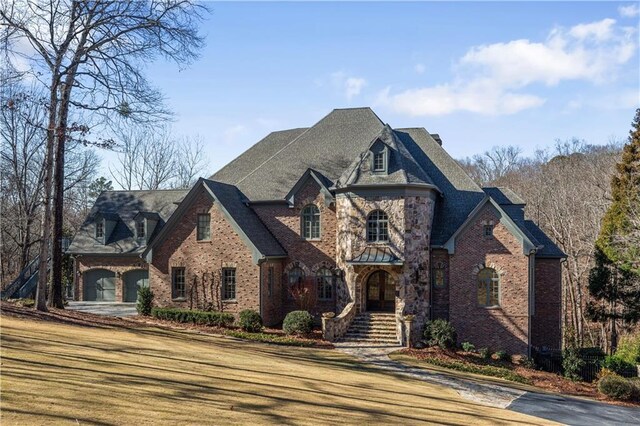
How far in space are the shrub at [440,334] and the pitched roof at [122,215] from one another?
1910 cm

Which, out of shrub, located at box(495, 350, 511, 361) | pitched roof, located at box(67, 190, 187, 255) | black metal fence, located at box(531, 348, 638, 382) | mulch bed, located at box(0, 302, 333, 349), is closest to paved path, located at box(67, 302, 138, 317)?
mulch bed, located at box(0, 302, 333, 349)

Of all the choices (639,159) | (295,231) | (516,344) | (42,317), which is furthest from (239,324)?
(639,159)

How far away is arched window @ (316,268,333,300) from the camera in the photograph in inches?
1160

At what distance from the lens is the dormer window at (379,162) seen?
89.9 feet

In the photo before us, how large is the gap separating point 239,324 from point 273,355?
644 centimetres

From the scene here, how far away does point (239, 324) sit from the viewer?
26.8 m

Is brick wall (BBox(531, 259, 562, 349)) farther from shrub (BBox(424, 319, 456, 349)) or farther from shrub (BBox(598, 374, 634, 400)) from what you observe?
shrub (BBox(598, 374, 634, 400))

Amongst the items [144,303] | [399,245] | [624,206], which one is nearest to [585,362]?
[399,245]

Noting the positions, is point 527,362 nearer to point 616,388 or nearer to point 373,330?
point 616,388

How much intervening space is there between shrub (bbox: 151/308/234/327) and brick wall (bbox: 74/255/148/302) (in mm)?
8707

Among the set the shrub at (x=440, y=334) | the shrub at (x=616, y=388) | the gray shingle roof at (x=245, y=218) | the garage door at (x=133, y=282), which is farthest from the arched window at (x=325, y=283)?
the shrub at (x=616, y=388)

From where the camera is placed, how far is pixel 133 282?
36.1m

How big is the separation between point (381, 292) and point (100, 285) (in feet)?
63.3

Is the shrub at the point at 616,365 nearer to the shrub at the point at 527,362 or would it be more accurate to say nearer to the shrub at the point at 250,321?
the shrub at the point at 527,362
